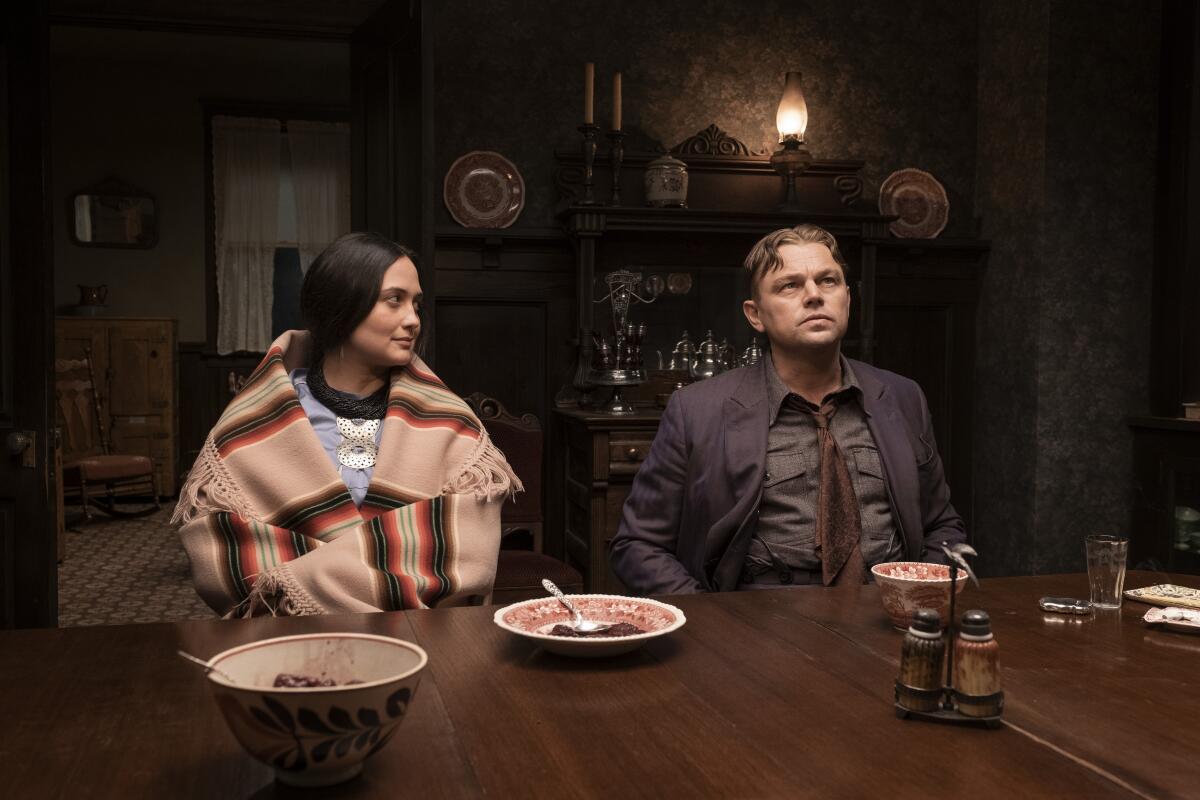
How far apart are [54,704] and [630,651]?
2.26 feet

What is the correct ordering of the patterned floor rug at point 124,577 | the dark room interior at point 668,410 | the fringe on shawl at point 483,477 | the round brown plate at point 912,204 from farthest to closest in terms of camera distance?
1. the patterned floor rug at point 124,577
2. the round brown plate at point 912,204
3. the fringe on shawl at point 483,477
4. the dark room interior at point 668,410

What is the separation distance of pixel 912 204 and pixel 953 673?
419 cm

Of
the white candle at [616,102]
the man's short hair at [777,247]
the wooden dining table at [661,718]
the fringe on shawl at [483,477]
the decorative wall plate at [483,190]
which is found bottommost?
the wooden dining table at [661,718]

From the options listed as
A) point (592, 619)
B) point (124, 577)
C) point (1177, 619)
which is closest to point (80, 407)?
point (124, 577)

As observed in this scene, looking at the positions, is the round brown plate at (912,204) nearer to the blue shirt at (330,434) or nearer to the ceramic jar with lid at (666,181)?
the ceramic jar with lid at (666,181)

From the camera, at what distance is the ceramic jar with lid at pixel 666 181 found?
4566mm

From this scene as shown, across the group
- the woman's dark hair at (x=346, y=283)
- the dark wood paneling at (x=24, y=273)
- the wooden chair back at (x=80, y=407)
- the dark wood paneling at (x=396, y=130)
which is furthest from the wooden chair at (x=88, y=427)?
the woman's dark hair at (x=346, y=283)

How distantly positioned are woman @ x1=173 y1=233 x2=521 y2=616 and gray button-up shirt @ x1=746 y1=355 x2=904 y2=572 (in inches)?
22.6

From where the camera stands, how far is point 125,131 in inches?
362

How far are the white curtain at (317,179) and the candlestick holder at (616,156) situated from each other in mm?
5553

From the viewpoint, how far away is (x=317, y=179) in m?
9.63

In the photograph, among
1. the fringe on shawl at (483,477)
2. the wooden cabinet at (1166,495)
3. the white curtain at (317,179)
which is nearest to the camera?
the fringe on shawl at (483,477)

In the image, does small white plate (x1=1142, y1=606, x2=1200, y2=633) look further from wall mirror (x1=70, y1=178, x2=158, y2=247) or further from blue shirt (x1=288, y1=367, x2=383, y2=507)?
wall mirror (x1=70, y1=178, x2=158, y2=247)

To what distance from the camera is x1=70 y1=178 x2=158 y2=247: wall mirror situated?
9.05 meters
